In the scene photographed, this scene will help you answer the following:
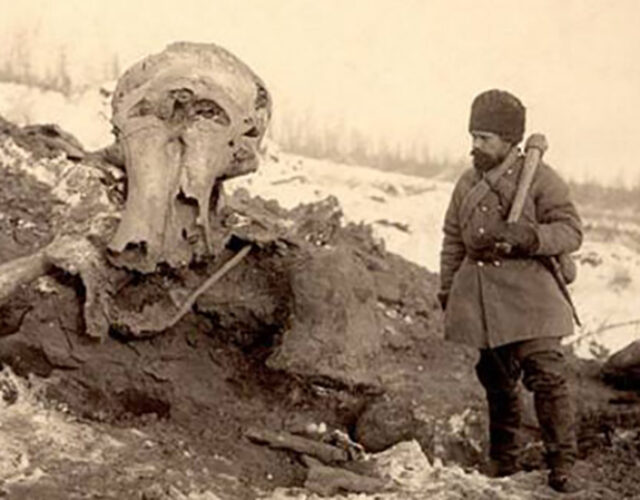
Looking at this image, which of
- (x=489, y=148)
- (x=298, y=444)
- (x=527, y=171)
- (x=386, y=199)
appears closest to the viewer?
(x=527, y=171)

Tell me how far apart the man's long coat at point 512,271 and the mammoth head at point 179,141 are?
0.95 metres

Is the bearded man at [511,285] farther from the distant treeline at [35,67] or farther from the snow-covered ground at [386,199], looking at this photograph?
the distant treeline at [35,67]

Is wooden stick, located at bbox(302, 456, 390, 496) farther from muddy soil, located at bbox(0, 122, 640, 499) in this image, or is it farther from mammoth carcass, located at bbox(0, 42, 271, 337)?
mammoth carcass, located at bbox(0, 42, 271, 337)

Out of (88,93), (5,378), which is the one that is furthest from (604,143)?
(5,378)

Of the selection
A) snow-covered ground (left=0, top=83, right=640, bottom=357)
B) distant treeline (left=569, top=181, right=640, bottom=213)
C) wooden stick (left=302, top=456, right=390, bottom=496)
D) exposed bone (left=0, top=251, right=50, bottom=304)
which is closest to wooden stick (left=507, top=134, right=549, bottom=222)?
wooden stick (left=302, top=456, right=390, bottom=496)

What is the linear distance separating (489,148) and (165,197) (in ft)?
3.79

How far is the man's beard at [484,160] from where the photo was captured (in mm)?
4316

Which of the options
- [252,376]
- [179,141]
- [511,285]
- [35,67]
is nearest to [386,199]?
[35,67]

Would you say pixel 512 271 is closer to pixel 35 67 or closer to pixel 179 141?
pixel 179 141

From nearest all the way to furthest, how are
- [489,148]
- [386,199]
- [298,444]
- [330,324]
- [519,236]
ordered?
[519,236] < [489,148] < [298,444] < [330,324] < [386,199]

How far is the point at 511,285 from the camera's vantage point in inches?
168

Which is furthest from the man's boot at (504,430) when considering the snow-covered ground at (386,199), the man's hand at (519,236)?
the snow-covered ground at (386,199)

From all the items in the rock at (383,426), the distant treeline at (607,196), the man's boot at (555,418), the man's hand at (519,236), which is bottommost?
the rock at (383,426)

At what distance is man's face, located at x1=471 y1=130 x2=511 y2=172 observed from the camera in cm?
430
